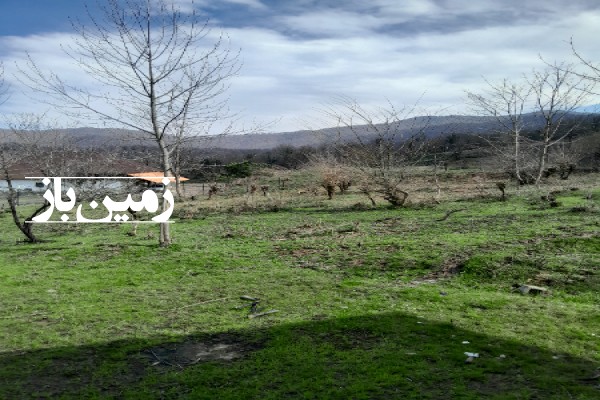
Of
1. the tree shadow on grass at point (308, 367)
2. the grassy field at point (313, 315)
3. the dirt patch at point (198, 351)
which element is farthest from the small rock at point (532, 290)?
the dirt patch at point (198, 351)

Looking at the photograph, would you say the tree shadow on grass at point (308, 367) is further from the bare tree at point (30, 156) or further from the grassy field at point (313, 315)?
the bare tree at point (30, 156)

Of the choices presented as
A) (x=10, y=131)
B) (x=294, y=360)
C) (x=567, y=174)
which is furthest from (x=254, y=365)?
(x=567, y=174)

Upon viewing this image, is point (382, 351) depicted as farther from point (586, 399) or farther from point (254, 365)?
point (586, 399)

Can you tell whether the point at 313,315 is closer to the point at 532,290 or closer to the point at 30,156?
the point at 532,290

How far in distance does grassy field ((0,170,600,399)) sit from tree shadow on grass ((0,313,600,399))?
17 mm

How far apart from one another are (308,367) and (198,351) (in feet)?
3.52

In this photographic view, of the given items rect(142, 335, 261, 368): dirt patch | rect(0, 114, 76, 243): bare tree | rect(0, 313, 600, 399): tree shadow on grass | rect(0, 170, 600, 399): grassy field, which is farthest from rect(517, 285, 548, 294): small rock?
rect(0, 114, 76, 243): bare tree

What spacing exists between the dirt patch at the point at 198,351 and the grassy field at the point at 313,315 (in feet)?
0.08

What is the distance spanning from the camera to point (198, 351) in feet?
14.9

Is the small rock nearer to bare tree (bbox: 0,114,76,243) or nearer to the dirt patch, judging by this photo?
the dirt patch

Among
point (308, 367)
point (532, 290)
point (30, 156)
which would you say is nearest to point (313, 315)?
point (308, 367)

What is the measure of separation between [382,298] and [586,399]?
2826 mm

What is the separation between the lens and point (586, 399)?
3.41 metres

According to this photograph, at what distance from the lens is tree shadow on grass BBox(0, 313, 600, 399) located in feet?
12.0
